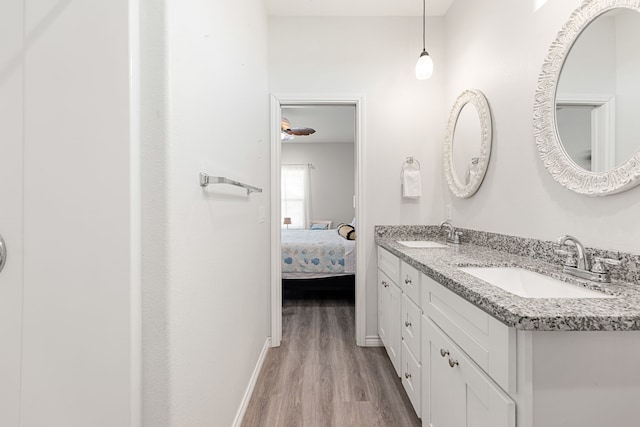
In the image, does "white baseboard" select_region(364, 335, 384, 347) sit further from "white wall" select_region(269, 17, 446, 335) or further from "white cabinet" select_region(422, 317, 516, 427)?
"white cabinet" select_region(422, 317, 516, 427)

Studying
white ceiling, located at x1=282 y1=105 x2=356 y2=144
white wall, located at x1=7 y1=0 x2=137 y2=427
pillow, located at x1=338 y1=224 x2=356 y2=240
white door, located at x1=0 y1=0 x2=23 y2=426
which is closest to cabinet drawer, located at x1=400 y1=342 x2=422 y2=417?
white wall, located at x1=7 y1=0 x2=137 y2=427

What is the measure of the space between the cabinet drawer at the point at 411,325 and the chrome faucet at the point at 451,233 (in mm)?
658

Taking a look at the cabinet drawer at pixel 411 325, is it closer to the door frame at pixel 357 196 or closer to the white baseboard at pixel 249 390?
the door frame at pixel 357 196

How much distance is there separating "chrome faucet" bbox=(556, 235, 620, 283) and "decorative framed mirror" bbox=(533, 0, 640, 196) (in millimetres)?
206

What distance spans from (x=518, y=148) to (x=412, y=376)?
1310 mm

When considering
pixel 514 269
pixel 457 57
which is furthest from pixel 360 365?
pixel 457 57

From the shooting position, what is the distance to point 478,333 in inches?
34.3

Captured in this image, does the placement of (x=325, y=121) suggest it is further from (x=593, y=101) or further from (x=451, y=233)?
(x=593, y=101)

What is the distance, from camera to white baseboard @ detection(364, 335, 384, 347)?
2.34 meters

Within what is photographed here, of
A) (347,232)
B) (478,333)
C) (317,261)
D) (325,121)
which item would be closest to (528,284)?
(478,333)

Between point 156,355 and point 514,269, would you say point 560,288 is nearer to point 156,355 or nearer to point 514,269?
point 514,269

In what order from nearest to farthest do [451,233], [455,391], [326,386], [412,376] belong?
[455,391], [412,376], [326,386], [451,233]

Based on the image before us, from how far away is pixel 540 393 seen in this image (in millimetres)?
696

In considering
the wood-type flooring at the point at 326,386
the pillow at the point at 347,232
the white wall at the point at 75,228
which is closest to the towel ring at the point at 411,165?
the wood-type flooring at the point at 326,386
